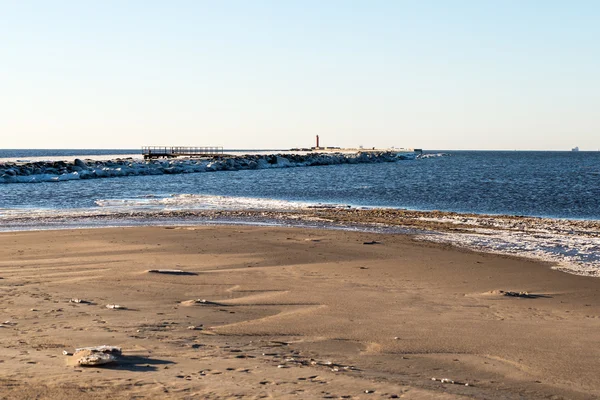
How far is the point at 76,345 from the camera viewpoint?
7.20 m

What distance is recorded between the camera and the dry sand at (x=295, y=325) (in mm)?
6157

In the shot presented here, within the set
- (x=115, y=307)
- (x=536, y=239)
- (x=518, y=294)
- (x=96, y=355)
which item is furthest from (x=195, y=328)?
(x=536, y=239)

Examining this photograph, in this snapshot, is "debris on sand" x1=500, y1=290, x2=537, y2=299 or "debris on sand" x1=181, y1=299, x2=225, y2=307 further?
"debris on sand" x1=500, y1=290, x2=537, y2=299

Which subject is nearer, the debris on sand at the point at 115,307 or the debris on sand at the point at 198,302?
the debris on sand at the point at 115,307

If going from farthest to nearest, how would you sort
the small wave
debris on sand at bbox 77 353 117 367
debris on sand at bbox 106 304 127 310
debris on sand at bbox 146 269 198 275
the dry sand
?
1. the small wave
2. debris on sand at bbox 146 269 198 275
3. debris on sand at bbox 106 304 127 310
4. debris on sand at bbox 77 353 117 367
5. the dry sand

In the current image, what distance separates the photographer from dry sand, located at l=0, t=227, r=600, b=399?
20.2 feet

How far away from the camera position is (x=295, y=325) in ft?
28.5

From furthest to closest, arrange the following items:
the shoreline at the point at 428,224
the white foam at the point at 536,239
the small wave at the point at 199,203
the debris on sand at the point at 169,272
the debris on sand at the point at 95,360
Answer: the small wave at the point at 199,203 < the shoreline at the point at 428,224 < the white foam at the point at 536,239 < the debris on sand at the point at 169,272 < the debris on sand at the point at 95,360

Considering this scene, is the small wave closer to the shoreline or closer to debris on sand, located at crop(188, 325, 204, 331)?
the shoreline

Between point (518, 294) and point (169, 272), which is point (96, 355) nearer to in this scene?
point (169, 272)

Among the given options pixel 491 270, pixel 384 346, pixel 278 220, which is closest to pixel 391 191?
pixel 278 220

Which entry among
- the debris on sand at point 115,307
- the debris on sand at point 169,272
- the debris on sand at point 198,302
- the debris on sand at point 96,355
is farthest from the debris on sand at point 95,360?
the debris on sand at point 169,272

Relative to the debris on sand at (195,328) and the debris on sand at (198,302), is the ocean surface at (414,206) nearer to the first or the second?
the debris on sand at (198,302)

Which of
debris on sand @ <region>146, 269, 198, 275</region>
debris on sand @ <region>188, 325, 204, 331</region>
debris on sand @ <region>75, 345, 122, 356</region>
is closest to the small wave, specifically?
debris on sand @ <region>146, 269, 198, 275</region>
